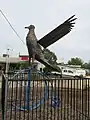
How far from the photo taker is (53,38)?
1012cm

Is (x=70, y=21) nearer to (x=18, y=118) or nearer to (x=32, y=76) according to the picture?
(x=32, y=76)

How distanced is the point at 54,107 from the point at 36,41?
2.44m

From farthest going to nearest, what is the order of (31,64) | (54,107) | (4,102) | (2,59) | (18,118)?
(2,59)
(31,64)
(54,107)
(18,118)
(4,102)

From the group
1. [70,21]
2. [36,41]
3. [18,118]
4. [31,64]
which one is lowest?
[18,118]

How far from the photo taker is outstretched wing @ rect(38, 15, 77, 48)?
32.3 feet

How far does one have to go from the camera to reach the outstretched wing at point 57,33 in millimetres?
9852

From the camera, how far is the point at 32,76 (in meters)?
9.84

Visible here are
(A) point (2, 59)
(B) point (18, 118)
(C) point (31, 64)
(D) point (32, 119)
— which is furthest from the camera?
(A) point (2, 59)

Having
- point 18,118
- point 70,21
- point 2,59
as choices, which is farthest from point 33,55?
point 2,59

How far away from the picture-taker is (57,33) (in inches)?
393

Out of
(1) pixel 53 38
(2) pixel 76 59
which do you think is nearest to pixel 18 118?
(1) pixel 53 38

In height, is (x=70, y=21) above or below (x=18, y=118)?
above

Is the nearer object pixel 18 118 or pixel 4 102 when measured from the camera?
pixel 4 102

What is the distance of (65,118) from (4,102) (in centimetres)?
227
